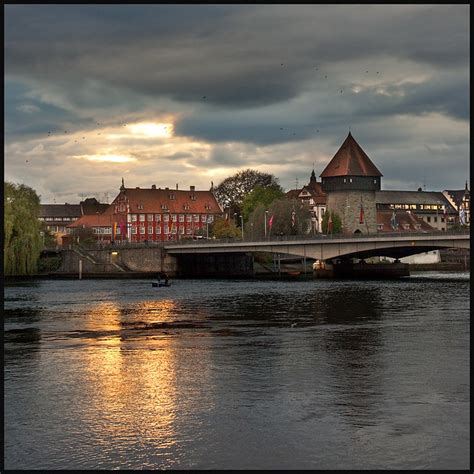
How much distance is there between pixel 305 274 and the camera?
131375 mm

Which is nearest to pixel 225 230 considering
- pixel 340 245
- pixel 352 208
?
pixel 352 208

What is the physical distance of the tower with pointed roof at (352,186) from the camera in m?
164

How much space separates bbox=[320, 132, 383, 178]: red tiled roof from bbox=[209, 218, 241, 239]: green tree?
21.7 m

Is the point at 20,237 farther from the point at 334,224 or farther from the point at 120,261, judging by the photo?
the point at 334,224

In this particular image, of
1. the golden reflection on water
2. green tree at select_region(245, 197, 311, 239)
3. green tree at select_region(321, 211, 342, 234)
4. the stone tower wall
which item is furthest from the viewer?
the stone tower wall

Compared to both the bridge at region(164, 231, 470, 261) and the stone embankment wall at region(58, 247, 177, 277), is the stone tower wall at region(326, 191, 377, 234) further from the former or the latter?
the stone embankment wall at region(58, 247, 177, 277)

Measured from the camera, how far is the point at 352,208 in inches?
6467

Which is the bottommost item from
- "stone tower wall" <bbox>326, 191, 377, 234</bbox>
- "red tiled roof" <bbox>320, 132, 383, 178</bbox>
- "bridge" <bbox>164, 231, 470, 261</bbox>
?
"bridge" <bbox>164, 231, 470, 261</bbox>

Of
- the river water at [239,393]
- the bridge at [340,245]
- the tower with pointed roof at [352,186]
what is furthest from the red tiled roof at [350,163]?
the river water at [239,393]

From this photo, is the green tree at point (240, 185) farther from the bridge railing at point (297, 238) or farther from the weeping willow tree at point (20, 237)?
the weeping willow tree at point (20, 237)

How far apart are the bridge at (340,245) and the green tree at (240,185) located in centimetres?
5323

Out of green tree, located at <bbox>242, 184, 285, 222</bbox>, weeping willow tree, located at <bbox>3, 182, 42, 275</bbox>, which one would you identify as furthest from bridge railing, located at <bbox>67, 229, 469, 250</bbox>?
green tree, located at <bbox>242, 184, 285, 222</bbox>

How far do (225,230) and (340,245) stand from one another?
48.6 m

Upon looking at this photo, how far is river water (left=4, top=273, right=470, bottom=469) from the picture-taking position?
19.5 metres
